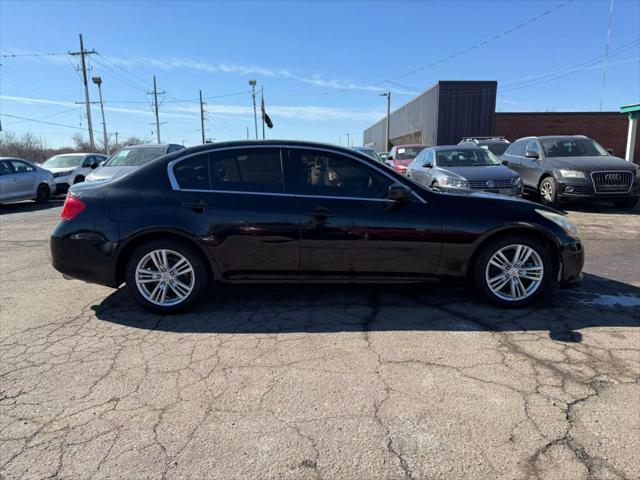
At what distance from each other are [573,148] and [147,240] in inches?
429

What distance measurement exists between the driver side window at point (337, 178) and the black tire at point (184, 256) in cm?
118

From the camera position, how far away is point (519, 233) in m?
4.29

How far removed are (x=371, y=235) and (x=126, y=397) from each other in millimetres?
2390

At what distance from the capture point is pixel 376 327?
3.92 metres

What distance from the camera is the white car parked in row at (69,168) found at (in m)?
15.9

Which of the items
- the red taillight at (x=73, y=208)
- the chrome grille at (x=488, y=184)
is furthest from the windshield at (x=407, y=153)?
the red taillight at (x=73, y=208)

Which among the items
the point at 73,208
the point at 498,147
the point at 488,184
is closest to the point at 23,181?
the point at 73,208

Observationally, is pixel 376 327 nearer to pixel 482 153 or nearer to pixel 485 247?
pixel 485 247

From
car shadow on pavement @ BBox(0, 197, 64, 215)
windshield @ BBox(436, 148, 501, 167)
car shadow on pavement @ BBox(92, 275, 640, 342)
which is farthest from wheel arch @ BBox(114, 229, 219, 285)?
car shadow on pavement @ BBox(0, 197, 64, 215)

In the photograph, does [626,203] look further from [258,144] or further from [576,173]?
[258,144]

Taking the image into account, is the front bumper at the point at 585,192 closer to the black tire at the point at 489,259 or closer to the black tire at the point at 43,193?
the black tire at the point at 489,259

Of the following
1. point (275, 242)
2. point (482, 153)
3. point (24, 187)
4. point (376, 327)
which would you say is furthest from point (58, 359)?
point (24, 187)

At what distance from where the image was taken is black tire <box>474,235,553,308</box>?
4262 mm

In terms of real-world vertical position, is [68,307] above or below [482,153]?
below
